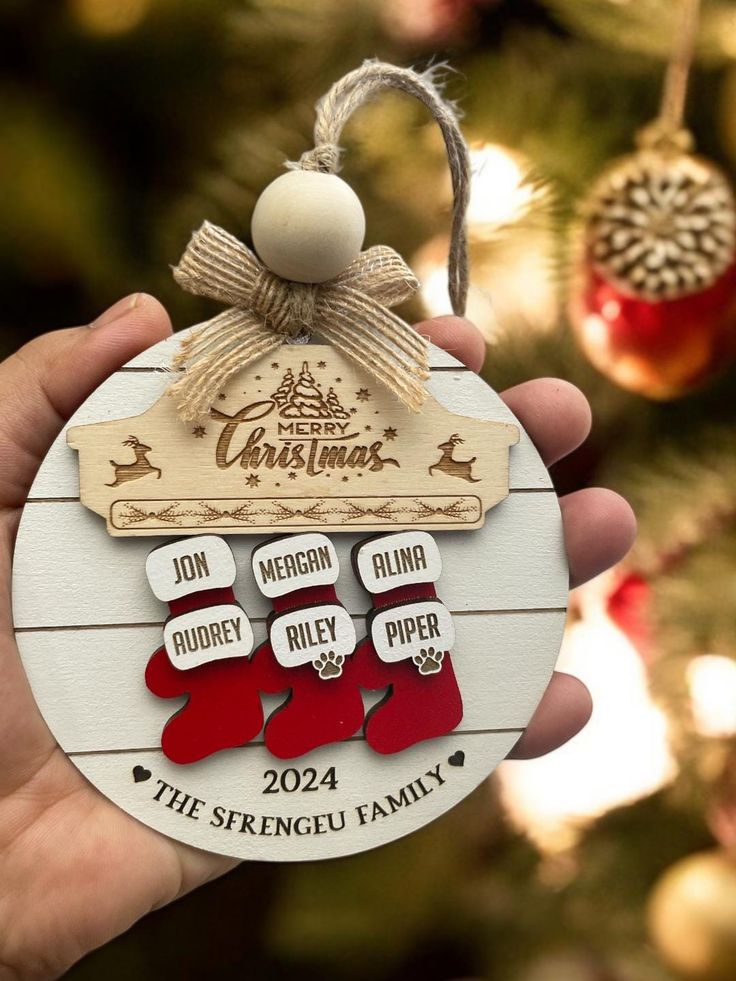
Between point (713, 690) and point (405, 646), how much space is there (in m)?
0.46

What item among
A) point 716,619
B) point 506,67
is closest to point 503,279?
point 506,67

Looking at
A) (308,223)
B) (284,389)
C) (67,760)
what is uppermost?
(308,223)

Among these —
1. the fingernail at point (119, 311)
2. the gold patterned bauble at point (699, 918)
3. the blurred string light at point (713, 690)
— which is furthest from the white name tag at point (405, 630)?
the gold patterned bauble at point (699, 918)

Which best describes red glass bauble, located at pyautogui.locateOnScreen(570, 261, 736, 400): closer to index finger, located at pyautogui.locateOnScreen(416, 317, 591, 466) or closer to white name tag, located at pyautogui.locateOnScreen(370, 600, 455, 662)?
index finger, located at pyautogui.locateOnScreen(416, 317, 591, 466)

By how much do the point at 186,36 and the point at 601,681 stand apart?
2.95 ft

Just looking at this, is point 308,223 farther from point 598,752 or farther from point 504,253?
→ point 598,752

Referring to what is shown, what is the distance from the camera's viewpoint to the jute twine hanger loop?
0.64 metres

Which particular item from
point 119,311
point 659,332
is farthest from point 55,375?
point 659,332

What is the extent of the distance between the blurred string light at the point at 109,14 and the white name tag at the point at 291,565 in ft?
2.09

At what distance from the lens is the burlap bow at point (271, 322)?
0.64 m

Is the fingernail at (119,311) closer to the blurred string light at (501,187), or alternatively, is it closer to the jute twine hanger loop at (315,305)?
the jute twine hanger loop at (315,305)

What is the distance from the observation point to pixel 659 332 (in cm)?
86

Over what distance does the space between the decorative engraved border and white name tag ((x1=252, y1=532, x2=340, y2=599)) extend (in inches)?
0.6

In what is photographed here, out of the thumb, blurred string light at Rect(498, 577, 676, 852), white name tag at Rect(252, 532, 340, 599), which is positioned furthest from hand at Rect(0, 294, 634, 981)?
blurred string light at Rect(498, 577, 676, 852)
